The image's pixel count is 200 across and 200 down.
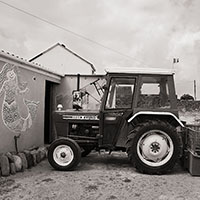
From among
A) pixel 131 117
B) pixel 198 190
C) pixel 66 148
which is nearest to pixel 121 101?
pixel 131 117

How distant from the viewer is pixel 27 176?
550cm

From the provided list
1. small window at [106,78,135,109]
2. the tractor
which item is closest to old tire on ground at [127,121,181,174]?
the tractor

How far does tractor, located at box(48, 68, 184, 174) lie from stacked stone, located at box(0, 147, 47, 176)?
56 centimetres

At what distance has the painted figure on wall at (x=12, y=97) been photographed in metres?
6.36

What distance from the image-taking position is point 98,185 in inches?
194

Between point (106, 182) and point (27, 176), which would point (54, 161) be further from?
point (106, 182)

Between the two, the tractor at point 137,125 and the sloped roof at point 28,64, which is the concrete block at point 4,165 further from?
the sloped roof at point 28,64

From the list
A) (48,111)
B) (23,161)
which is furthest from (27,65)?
(48,111)

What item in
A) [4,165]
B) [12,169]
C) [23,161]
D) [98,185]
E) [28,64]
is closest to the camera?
[98,185]

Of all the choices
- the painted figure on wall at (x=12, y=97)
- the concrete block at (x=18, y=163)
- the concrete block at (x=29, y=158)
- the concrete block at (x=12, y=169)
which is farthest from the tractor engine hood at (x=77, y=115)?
the concrete block at (x=12, y=169)

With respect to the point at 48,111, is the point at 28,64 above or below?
above

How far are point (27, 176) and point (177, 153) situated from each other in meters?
3.05

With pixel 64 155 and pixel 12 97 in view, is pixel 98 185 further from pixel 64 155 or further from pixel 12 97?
pixel 12 97

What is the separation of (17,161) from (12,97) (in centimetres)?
167
